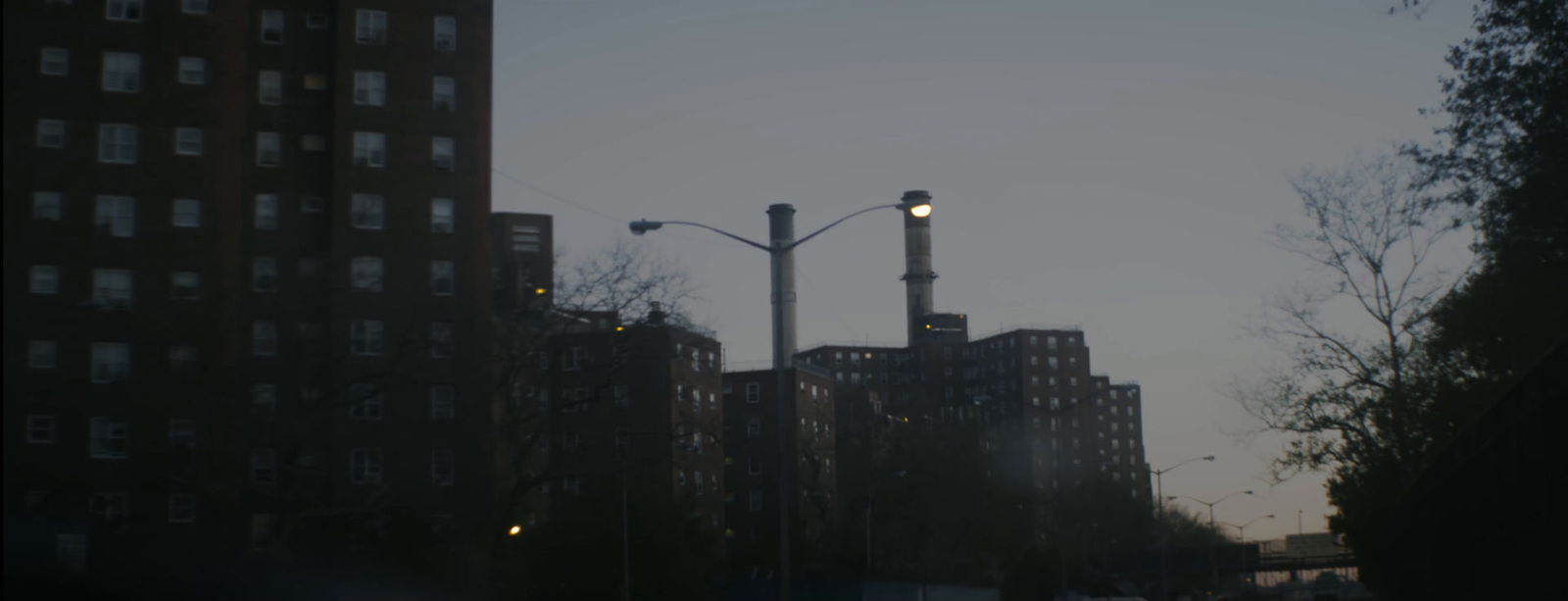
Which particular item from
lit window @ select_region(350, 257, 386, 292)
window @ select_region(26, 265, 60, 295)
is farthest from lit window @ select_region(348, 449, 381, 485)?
window @ select_region(26, 265, 60, 295)

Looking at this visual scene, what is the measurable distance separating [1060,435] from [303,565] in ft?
530

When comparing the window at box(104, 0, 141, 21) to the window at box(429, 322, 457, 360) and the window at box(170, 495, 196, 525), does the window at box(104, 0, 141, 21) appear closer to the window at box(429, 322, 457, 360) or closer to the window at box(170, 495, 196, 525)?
the window at box(429, 322, 457, 360)

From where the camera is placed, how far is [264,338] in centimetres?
5894

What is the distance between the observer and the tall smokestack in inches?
6594

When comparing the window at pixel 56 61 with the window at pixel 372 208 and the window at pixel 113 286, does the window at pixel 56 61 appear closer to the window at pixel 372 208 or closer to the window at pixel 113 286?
the window at pixel 113 286

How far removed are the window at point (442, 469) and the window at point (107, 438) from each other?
12.4m

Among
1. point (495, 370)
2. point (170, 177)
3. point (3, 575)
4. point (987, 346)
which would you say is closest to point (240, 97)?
point (170, 177)

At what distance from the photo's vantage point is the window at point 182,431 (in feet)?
154

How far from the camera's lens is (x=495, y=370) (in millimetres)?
51719

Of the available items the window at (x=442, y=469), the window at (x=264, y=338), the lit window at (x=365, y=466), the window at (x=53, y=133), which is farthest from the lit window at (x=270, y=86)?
the window at (x=442, y=469)

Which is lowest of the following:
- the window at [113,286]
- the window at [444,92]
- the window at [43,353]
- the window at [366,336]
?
the window at [43,353]

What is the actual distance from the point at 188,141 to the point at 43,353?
9.59 meters

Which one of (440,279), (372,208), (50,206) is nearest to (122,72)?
(50,206)

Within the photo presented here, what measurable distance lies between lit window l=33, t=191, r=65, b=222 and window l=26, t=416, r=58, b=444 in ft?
24.2
